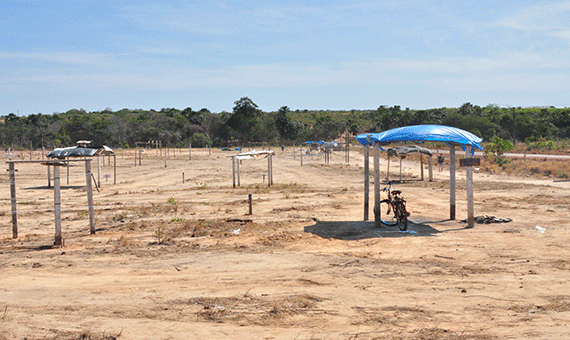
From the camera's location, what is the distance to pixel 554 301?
308 inches

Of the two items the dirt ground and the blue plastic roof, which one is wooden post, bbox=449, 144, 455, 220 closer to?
the dirt ground

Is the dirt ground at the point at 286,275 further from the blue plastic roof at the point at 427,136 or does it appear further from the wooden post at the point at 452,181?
the blue plastic roof at the point at 427,136

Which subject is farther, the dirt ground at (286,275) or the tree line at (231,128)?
the tree line at (231,128)

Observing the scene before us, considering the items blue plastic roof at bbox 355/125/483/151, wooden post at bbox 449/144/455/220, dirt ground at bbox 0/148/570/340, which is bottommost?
dirt ground at bbox 0/148/570/340

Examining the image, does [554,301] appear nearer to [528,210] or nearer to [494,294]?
[494,294]

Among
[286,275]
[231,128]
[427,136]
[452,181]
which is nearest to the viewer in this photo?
[286,275]

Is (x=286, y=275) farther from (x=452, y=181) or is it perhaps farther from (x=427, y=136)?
(x=452, y=181)

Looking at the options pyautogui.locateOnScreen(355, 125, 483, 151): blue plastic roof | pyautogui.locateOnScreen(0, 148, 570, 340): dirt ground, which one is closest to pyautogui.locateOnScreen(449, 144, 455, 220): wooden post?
pyautogui.locateOnScreen(0, 148, 570, 340): dirt ground

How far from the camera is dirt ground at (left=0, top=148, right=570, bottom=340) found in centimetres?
701

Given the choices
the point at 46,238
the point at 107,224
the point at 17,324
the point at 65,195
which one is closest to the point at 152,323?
the point at 17,324

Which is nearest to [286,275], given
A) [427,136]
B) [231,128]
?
[427,136]

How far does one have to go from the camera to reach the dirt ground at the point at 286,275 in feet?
23.0

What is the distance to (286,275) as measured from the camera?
377 inches

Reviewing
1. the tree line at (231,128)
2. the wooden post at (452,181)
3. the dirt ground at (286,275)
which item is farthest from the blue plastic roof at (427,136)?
the tree line at (231,128)
